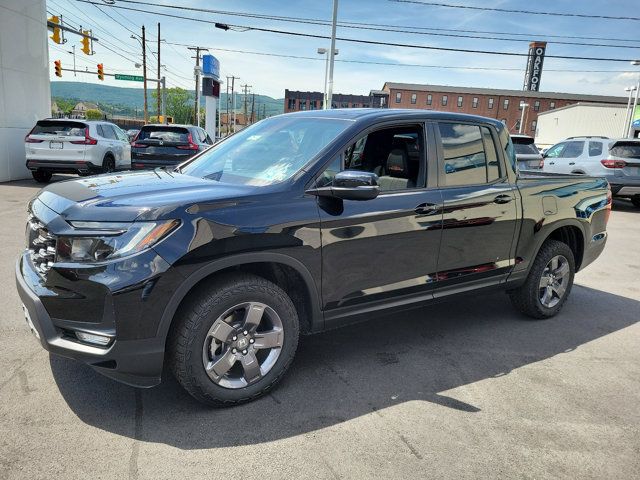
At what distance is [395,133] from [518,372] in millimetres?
2049

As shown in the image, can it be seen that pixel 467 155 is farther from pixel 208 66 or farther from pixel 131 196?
pixel 208 66

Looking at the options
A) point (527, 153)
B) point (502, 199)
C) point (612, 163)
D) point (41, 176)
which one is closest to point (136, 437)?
point (502, 199)

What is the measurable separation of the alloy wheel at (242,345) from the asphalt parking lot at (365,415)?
8.6 inches

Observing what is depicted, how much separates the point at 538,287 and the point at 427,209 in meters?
1.82

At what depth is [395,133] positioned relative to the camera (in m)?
3.90

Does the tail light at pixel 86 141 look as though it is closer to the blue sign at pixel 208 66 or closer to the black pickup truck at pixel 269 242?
the black pickup truck at pixel 269 242

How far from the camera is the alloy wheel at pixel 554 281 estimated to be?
4.85m

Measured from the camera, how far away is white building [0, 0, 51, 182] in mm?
13359

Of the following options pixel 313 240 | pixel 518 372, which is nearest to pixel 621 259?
pixel 518 372

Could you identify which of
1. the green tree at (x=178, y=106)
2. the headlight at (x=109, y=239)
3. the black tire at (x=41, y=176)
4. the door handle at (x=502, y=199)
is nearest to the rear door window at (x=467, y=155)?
the door handle at (x=502, y=199)

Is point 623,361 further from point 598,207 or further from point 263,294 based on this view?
point 263,294

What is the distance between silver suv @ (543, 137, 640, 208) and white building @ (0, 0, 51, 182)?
15.8 metres

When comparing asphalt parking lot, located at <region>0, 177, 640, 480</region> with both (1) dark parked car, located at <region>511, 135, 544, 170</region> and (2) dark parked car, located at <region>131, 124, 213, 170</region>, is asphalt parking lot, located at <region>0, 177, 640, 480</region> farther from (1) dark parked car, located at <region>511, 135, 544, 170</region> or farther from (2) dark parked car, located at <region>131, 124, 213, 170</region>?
(1) dark parked car, located at <region>511, 135, 544, 170</region>

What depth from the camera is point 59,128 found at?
42.3ft
